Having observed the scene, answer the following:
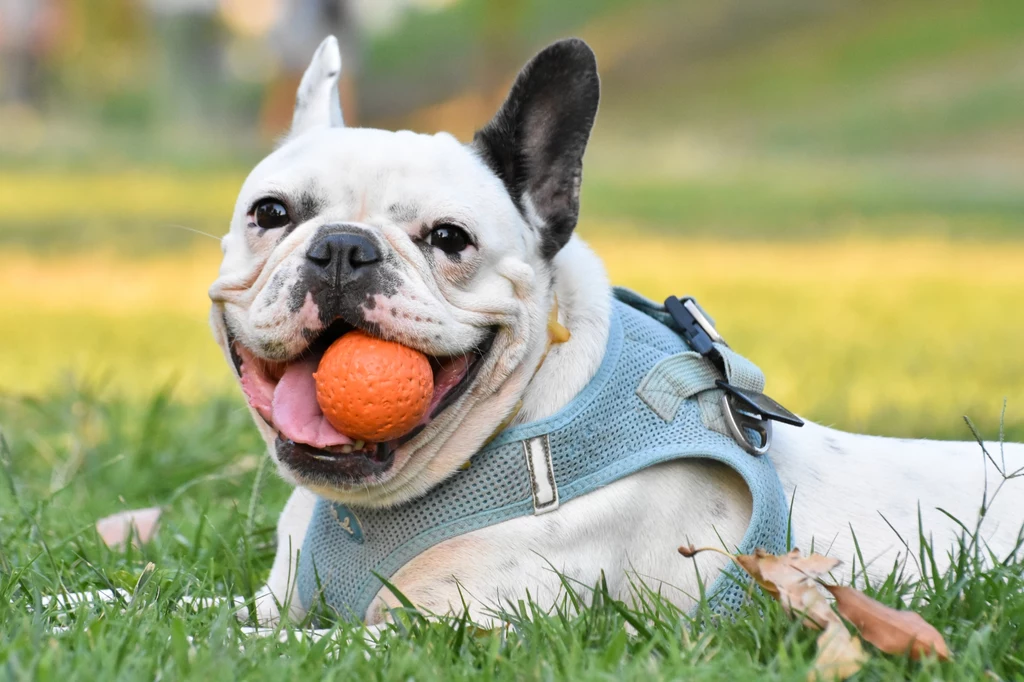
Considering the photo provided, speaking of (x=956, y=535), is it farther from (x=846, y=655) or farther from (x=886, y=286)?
(x=886, y=286)

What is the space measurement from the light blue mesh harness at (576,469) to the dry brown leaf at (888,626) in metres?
0.32

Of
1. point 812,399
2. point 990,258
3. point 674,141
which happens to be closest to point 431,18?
point 674,141

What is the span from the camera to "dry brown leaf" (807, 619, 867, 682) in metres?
2.63

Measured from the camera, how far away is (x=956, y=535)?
3.33 meters

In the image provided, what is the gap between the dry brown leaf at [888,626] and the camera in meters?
2.72

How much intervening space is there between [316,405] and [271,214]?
55 centimetres

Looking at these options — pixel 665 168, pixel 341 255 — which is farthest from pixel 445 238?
pixel 665 168

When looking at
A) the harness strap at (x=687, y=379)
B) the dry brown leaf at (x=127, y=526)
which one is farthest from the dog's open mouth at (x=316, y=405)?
the dry brown leaf at (x=127, y=526)

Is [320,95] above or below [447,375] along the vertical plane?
above

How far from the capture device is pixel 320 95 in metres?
3.92

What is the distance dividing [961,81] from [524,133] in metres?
29.7

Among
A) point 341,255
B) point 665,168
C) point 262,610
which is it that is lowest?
point 262,610

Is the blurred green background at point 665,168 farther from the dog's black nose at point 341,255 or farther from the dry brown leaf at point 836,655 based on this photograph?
the dry brown leaf at point 836,655

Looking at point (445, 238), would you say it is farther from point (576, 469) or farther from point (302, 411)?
point (576, 469)
